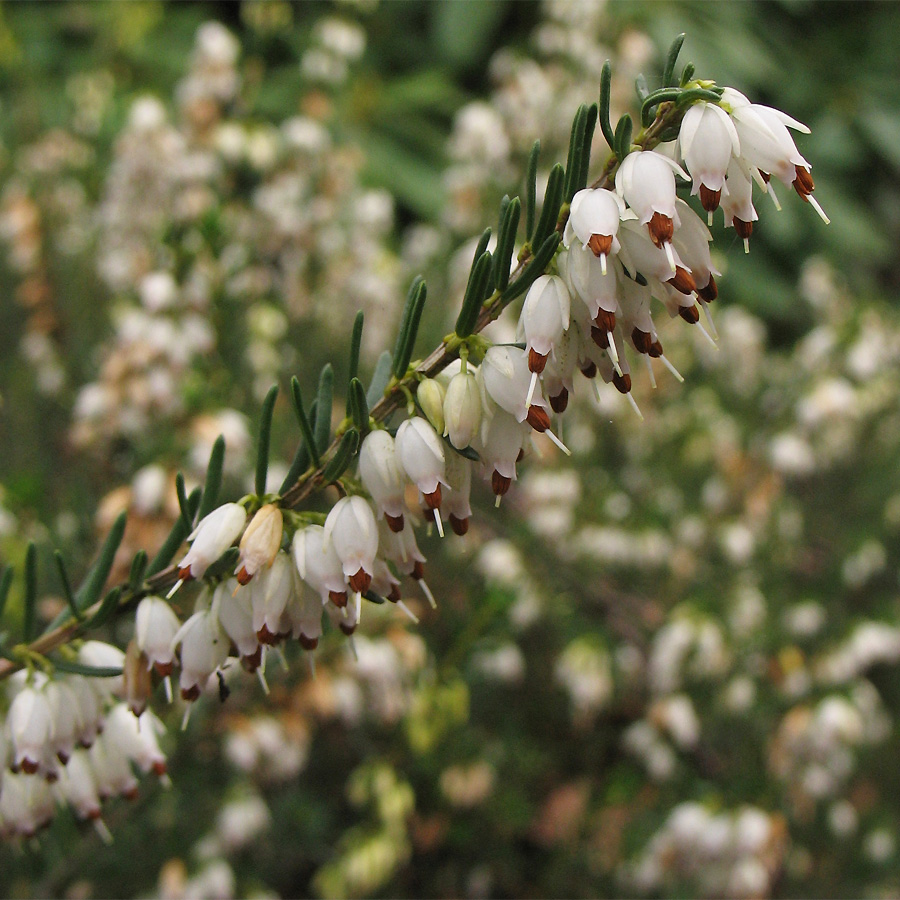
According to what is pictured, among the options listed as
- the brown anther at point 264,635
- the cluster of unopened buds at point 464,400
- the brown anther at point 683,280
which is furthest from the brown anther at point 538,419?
the brown anther at point 264,635

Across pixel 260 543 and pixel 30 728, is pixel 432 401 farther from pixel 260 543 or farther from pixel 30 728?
pixel 30 728

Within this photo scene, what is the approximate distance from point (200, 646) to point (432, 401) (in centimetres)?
23

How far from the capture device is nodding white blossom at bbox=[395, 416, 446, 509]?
53cm

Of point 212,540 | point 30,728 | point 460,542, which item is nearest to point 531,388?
point 212,540

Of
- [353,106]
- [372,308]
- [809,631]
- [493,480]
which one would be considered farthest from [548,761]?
[353,106]

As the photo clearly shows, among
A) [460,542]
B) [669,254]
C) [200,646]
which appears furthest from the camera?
[460,542]

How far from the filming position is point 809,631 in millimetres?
2248

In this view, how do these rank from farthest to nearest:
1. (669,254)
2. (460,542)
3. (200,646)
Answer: (460,542) → (200,646) → (669,254)

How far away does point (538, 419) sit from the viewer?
0.51 meters

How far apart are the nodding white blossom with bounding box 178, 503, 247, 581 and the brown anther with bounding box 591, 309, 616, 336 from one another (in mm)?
255

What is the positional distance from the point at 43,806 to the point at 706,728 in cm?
165

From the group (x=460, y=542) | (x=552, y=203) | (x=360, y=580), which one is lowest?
(x=360, y=580)

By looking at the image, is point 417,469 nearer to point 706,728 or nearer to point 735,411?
point 706,728

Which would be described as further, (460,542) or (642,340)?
(460,542)
